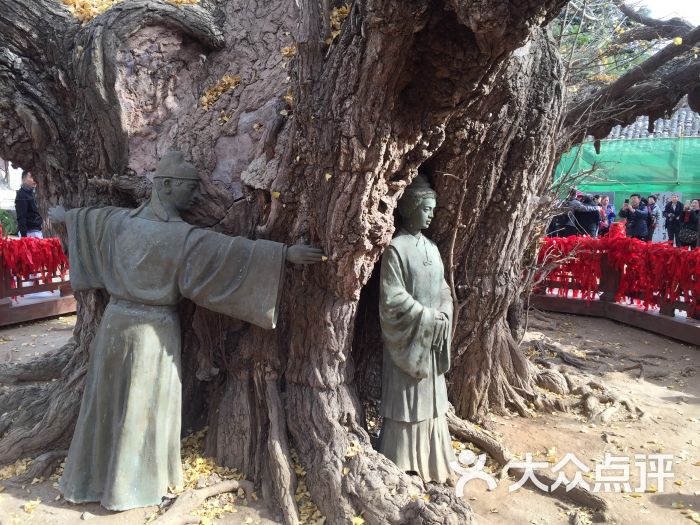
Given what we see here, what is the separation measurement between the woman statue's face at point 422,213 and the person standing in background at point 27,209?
361 inches

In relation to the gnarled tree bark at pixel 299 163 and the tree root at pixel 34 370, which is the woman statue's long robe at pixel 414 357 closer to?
the gnarled tree bark at pixel 299 163

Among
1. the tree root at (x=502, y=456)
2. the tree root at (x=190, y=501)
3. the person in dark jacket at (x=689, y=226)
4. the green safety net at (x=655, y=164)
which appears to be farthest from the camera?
the green safety net at (x=655, y=164)

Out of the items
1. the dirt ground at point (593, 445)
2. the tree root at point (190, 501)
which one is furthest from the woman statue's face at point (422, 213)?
the tree root at point (190, 501)

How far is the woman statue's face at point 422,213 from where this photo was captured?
380 cm

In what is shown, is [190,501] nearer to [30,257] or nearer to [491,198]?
[491,198]

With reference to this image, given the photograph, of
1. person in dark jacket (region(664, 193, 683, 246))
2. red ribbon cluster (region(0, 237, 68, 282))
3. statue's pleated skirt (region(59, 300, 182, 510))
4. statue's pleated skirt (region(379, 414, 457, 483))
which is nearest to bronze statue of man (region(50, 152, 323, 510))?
statue's pleated skirt (region(59, 300, 182, 510))

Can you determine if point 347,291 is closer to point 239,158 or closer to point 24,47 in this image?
point 239,158

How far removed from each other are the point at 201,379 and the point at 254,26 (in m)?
3.16

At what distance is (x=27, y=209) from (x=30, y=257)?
7.68ft

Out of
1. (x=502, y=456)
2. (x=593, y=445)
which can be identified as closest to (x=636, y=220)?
(x=593, y=445)

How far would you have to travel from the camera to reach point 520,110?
413cm

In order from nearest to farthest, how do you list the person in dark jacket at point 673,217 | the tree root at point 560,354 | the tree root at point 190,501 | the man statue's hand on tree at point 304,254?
1. the tree root at point 190,501
2. the man statue's hand on tree at point 304,254
3. the tree root at point 560,354
4. the person in dark jacket at point 673,217
